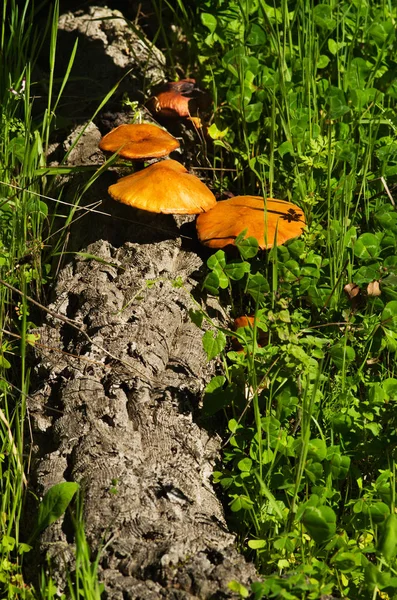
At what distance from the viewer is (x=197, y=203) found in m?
3.31

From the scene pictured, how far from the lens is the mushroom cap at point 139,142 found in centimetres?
346

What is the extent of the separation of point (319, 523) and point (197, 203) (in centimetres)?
153

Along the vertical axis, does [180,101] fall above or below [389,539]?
above

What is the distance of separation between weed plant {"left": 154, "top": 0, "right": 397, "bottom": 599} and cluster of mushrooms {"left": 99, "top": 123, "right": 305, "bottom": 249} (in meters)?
0.10

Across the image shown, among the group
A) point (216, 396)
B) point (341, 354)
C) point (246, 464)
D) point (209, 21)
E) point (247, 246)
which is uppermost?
point (209, 21)

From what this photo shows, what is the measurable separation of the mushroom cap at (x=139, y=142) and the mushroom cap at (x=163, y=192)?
95 millimetres

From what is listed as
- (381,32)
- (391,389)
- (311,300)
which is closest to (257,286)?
(311,300)

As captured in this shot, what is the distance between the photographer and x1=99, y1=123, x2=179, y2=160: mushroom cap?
11.3 feet

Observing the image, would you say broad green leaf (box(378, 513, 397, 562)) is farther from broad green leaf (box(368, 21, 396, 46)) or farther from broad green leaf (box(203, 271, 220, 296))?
broad green leaf (box(368, 21, 396, 46))

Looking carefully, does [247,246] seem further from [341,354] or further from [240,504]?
[240,504]

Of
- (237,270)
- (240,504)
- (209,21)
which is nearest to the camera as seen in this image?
(240,504)

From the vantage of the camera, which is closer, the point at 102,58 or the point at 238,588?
A: the point at 238,588

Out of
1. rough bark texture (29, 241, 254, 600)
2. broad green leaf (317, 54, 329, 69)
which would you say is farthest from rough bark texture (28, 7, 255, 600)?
broad green leaf (317, 54, 329, 69)

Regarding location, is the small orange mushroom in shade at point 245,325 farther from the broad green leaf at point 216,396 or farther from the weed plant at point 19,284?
the weed plant at point 19,284
